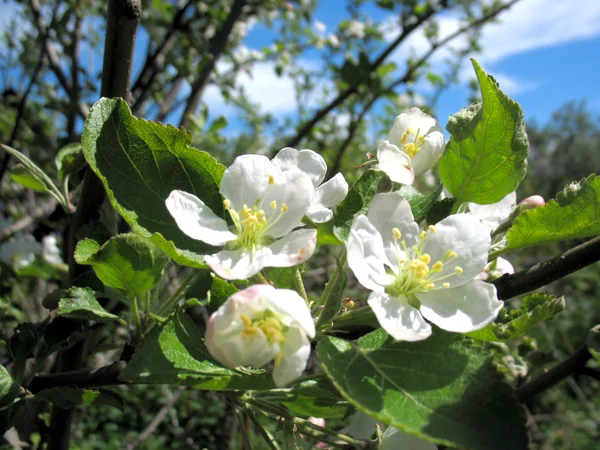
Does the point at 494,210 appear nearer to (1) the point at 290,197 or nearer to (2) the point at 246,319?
(1) the point at 290,197

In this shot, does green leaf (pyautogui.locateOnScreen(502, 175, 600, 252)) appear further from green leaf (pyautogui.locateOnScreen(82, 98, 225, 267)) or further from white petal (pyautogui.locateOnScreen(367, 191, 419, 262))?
green leaf (pyautogui.locateOnScreen(82, 98, 225, 267))

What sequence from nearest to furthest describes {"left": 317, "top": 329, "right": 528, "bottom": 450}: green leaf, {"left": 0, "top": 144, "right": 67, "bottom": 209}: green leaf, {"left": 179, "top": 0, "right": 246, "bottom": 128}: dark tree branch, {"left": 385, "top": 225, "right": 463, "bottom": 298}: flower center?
{"left": 317, "top": 329, "right": 528, "bottom": 450}: green leaf, {"left": 385, "top": 225, "right": 463, "bottom": 298}: flower center, {"left": 0, "top": 144, "right": 67, "bottom": 209}: green leaf, {"left": 179, "top": 0, "right": 246, "bottom": 128}: dark tree branch

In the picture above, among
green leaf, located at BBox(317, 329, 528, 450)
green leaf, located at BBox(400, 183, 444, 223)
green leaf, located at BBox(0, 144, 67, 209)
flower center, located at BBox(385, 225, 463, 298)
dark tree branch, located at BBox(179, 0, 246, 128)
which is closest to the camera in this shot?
green leaf, located at BBox(317, 329, 528, 450)

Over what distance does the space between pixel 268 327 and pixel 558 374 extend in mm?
920

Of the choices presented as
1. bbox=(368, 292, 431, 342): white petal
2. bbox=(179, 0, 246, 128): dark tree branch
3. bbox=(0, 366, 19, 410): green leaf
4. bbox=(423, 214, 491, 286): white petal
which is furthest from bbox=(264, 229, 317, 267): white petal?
bbox=(179, 0, 246, 128): dark tree branch

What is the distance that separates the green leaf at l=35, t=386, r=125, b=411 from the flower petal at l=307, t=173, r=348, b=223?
458 mm

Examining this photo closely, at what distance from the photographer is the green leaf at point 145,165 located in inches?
33.6

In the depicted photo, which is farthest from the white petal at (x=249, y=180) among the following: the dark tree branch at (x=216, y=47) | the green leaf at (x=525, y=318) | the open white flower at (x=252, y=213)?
the dark tree branch at (x=216, y=47)

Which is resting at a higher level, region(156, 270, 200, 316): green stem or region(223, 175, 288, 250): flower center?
region(223, 175, 288, 250): flower center

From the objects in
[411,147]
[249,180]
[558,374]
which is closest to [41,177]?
[249,180]

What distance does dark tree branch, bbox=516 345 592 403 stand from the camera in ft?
4.08

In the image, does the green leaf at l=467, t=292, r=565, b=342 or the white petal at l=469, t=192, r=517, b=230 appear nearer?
the green leaf at l=467, t=292, r=565, b=342

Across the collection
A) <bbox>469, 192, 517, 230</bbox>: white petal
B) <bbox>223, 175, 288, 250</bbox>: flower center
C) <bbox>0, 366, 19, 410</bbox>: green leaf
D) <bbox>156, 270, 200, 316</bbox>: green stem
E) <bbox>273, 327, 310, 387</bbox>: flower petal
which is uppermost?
<bbox>469, 192, 517, 230</bbox>: white petal

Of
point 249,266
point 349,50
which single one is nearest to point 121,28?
point 249,266
